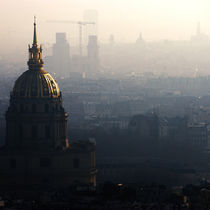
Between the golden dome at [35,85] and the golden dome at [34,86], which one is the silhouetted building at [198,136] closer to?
the golden dome at [35,85]

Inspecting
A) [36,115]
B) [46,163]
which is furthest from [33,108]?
[46,163]

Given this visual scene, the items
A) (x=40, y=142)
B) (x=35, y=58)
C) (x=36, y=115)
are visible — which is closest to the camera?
(x=40, y=142)

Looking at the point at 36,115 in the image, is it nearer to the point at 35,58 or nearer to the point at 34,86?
the point at 34,86

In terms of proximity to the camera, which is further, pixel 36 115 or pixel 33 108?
pixel 33 108

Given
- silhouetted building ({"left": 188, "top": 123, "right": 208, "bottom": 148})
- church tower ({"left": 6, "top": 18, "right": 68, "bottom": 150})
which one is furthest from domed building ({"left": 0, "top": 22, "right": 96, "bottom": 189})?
silhouetted building ({"left": 188, "top": 123, "right": 208, "bottom": 148})

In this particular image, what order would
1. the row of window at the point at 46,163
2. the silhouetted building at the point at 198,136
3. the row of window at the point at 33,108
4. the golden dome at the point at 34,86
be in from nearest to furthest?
the row of window at the point at 46,163 < the golden dome at the point at 34,86 < the row of window at the point at 33,108 < the silhouetted building at the point at 198,136

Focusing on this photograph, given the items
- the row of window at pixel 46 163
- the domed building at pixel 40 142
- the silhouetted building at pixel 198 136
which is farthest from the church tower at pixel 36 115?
the silhouetted building at pixel 198 136

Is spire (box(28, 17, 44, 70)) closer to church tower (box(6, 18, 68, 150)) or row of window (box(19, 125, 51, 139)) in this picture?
church tower (box(6, 18, 68, 150))

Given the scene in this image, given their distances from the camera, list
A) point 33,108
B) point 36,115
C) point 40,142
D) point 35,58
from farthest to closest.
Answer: point 35,58 → point 33,108 → point 36,115 → point 40,142
